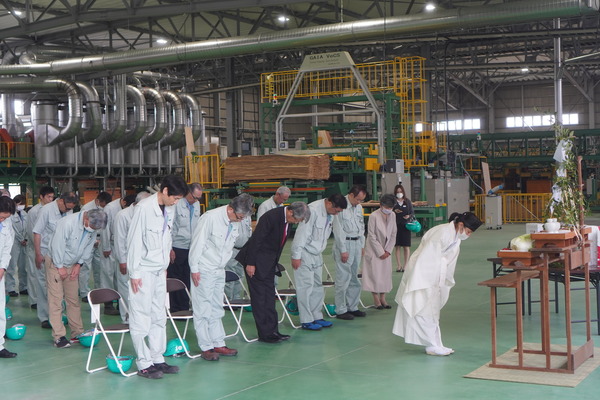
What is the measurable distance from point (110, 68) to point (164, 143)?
6.91 metres

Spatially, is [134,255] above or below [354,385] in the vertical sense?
above

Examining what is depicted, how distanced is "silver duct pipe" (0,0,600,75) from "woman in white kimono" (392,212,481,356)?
10.5 m

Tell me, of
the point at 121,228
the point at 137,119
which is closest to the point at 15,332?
the point at 121,228

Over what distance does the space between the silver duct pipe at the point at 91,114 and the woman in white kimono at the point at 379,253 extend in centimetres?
1643

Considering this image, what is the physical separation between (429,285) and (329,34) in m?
12.0

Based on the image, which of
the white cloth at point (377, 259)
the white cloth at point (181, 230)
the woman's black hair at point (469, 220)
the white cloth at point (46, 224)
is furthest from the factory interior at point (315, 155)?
the white cloth at point (181, 230)

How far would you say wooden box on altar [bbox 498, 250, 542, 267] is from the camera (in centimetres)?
627

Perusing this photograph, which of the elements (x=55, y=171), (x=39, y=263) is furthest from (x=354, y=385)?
(x=55, y=171)

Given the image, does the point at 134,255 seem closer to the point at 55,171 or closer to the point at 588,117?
the point at 55,171

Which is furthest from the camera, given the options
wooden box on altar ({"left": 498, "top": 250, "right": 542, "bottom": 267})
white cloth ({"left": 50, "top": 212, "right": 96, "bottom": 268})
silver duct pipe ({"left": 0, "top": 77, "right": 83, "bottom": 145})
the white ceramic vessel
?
silver duct pipe ({"left": 0, "top": 77, "right": 83, "bottom": 145})

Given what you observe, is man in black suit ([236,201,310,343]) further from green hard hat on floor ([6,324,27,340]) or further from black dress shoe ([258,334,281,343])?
green hard hat on floor ([6,324,27,340])

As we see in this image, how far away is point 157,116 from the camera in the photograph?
26266mm

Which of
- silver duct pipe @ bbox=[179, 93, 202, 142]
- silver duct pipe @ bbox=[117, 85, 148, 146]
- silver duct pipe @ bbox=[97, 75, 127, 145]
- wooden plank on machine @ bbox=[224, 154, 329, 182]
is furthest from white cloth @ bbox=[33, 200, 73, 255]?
silver duct pipe @ bbox=[179, 93, 202, 142]

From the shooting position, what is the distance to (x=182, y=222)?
9.59m
